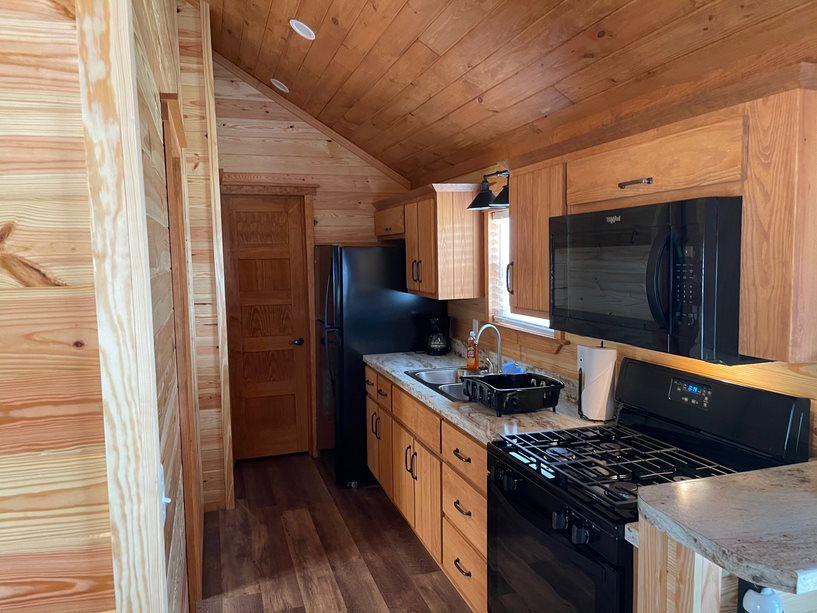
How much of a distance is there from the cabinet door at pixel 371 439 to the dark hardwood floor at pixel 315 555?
19 centimetres

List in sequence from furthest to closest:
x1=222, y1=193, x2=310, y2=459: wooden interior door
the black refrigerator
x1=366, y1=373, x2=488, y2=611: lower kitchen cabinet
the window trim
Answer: x1=222, y1=193, x2=310, y2=459: wooden interior door
the black refrigerator
the window trim
x1=366, y1=373, x2=488, y2=611: lower kitchen cabinet

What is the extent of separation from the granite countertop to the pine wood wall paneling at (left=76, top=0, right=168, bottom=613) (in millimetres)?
1026

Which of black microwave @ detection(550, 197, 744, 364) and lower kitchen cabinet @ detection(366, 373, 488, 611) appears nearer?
black microwave @ detection(550, 197, 744, 364)

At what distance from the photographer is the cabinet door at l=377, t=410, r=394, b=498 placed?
3.67 metres

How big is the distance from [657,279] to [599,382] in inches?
31.9

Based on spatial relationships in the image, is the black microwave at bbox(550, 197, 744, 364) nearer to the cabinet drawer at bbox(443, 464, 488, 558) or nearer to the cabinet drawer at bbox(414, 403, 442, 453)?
the cabinet drawer at bbox(443, 464, 488, 558)

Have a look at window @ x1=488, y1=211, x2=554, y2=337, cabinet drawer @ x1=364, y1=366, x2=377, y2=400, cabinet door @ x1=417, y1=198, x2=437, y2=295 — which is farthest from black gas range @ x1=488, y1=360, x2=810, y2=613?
cabinet drawer @ x1=364, y1=366, x2=377, y2=400

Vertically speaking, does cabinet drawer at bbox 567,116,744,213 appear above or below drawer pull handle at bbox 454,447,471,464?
above

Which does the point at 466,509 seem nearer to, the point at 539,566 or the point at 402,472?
the point at 539,566

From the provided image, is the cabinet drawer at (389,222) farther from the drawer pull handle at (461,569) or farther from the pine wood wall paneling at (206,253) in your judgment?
the drawer pull handle at (461,569)

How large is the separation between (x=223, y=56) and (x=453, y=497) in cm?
340

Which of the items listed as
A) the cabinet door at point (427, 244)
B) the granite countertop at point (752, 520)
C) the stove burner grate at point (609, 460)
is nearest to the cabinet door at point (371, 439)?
the cabinet door at point (427, 244)

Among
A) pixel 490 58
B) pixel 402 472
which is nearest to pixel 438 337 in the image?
pixel 402 472

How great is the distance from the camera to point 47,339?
106 cm
